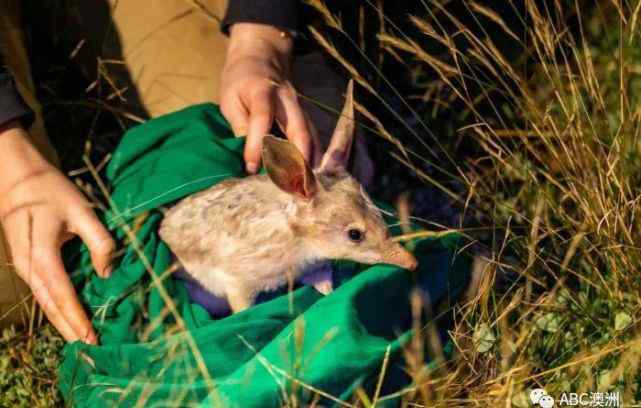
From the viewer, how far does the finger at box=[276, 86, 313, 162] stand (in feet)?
10.8

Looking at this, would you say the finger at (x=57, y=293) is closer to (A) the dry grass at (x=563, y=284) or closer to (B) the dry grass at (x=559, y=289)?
(B) the dry grass at (x=559, y=289)

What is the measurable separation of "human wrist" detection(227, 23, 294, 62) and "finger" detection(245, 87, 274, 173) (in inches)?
14.3

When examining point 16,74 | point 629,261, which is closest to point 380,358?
point 629,261

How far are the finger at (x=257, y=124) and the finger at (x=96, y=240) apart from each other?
65 cm

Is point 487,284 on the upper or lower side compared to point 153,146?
lower

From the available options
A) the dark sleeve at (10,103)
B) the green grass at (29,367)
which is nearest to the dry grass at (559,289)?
the green grass at (29,367)

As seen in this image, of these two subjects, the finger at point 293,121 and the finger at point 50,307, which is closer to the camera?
the finger at point 50,307

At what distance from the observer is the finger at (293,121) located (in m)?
3.29

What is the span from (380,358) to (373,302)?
306 millimetres

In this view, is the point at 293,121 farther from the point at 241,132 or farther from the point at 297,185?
the point at 297,185

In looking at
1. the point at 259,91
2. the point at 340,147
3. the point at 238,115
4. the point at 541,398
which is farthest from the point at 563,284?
the point at 238,115

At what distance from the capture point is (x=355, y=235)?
2.88 meters

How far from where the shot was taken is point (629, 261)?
107 inches

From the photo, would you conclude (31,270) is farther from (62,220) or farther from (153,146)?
(153,146)
